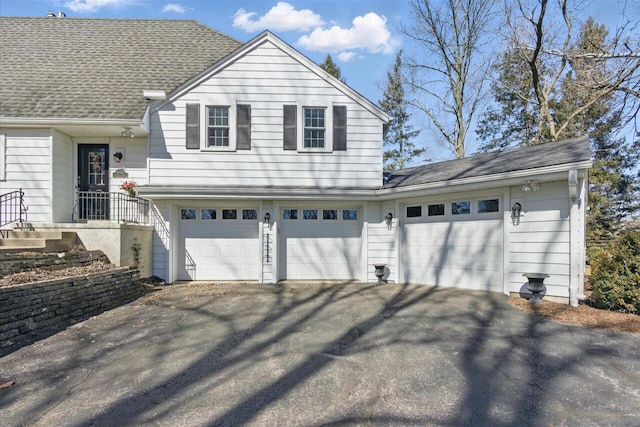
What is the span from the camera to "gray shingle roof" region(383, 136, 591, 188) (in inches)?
252

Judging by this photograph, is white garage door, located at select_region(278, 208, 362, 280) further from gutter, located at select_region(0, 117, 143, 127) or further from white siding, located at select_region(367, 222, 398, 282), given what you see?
gutter, located at select_region(0, 117, 143, 127)

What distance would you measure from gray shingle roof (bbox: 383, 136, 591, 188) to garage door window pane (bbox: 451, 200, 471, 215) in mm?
689

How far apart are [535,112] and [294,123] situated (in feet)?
57.4

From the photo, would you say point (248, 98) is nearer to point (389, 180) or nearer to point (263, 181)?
point (263, 181)

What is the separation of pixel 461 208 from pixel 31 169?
422 inches

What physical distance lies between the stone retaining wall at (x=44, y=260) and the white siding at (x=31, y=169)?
8.34 ft

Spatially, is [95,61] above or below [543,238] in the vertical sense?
above

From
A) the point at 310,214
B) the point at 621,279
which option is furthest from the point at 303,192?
the point at 621,279

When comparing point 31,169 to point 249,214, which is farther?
point 249,214

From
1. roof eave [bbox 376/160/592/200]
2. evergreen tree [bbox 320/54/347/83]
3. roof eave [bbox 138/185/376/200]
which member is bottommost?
roof eave [bbox 138/185/376/200]

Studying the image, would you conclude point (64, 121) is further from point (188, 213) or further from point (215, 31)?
point (215, 31)

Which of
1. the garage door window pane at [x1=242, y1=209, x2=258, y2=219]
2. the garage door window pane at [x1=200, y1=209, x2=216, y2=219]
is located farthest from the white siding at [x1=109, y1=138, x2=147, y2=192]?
the garage door window pane at [x1=242, y1=209, x2=258, y2=219]

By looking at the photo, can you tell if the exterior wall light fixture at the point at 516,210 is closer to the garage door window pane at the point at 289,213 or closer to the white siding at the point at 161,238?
the garage door window pane at the point at 289,213

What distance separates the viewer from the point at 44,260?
243 inches
